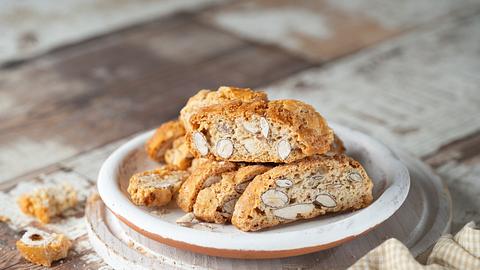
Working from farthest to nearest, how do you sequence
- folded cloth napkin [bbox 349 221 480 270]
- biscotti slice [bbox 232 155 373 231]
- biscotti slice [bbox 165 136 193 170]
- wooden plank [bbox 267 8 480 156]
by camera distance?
wooden plank [bbox 267 8 480 156] < biscotti slice [bbox 165 136 193 170] < biscotti slice [bbox 232 155 373 231] < folded cloth napkin [bbox 349 221 480 270]

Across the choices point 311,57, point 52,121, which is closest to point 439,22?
point 311,57

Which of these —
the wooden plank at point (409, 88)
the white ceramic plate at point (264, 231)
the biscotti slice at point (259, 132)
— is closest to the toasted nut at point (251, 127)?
the biscotti slice at point (259, 132)

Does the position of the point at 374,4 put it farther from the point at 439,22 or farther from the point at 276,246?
the point at 276,246

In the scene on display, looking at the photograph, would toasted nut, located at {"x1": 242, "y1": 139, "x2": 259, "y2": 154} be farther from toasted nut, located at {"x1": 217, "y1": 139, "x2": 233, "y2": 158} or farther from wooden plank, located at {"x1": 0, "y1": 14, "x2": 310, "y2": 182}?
wooden plank, located at {"x1": 0, "y1": 14, "x2": 310, "y2": 182}

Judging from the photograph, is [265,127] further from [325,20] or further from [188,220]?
[325,20]

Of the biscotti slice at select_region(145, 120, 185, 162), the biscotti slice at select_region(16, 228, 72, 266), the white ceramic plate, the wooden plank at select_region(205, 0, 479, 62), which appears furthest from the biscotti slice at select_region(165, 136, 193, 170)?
the wooden plank at select_region(205, 0, 479, 62)

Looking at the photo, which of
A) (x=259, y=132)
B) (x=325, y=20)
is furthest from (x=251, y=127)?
(x=325, y=20)

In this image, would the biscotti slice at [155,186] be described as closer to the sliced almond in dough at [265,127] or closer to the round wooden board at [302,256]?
the round wooden board at [302,256]
